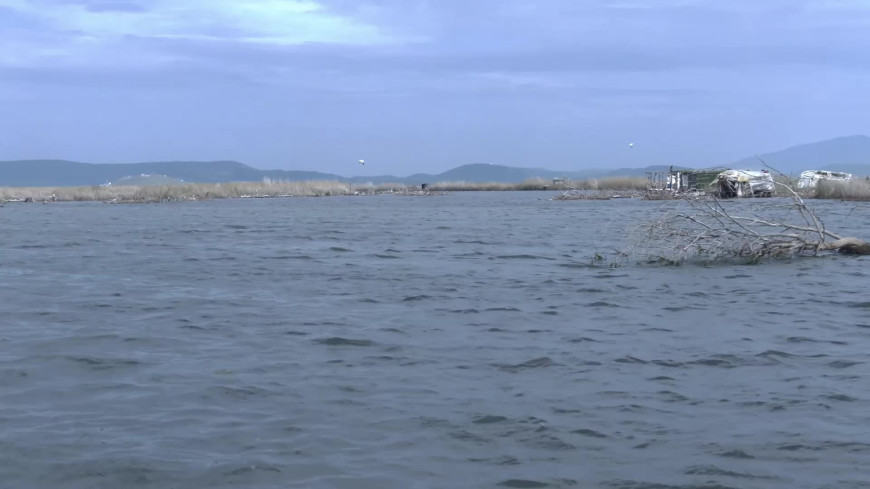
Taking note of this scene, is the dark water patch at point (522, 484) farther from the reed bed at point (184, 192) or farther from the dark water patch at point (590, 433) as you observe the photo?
the reed bed at point (184, 192)

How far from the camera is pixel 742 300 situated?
47.1 ft

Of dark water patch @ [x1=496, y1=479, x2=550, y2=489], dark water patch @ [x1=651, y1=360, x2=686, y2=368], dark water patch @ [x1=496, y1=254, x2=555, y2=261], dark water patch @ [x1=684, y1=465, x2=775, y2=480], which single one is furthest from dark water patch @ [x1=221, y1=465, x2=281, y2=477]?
dark water patch @ [x1=496, y1=254, x2=555, y2=261]

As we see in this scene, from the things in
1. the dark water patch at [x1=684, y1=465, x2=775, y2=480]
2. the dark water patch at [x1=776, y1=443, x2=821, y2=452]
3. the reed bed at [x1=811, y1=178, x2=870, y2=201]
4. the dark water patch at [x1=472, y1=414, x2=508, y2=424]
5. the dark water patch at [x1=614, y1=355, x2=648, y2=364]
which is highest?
the reed bed at [x1=811, y1=178, x2=870, y2=201]

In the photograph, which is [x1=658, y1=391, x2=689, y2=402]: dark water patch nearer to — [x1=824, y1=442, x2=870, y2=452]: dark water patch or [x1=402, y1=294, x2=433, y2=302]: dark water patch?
[x1=824, y1=442, x2=870, y2=452]: dark water patch

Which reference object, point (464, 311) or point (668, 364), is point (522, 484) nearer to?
point (668, 364)

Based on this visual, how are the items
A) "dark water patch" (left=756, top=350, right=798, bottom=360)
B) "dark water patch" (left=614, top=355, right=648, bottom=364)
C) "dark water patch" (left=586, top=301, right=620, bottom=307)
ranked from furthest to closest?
"dark water patch" (left=586, top=301, right=620, bottom=307), "dark water patch" (left=756, top=350, right=798, bottom=360), "dark water patch" (left=614, top=355, right=648, bottom=364)

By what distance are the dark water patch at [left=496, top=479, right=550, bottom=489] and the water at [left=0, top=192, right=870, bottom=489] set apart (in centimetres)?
2

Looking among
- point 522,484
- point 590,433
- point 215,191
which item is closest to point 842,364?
point 590,433

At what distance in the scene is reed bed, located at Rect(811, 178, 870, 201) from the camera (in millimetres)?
44969

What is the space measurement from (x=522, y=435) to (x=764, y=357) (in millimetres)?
3931

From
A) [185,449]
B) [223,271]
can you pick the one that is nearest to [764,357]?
[185,449]

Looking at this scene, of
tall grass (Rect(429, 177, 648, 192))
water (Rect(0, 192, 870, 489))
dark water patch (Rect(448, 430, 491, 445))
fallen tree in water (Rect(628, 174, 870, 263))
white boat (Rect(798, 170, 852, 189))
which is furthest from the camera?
tall grass (Rect(429, 177, 648, 192))

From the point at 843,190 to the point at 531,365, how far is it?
1635 inches

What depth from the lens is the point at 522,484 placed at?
21.6 feet
